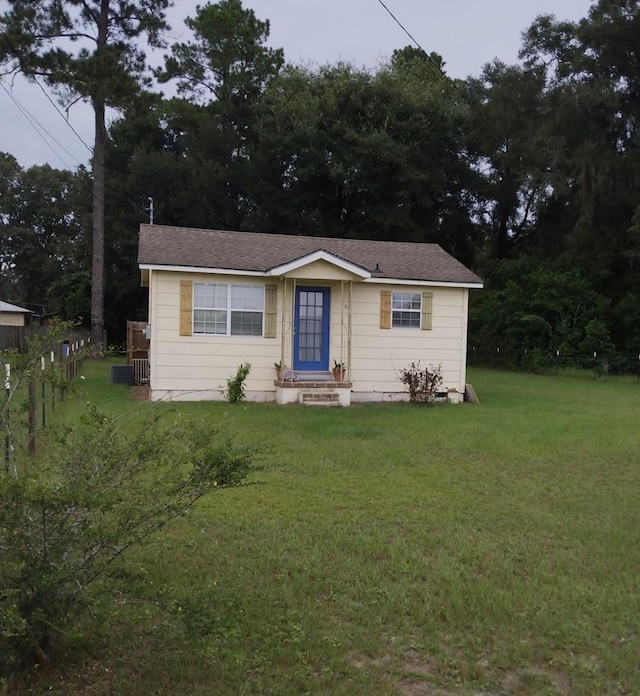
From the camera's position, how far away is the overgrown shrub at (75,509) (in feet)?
8.41

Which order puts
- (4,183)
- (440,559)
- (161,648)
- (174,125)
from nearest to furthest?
1. (161,648)
2. (440,559)
3. (174,125)
4. (4,183)

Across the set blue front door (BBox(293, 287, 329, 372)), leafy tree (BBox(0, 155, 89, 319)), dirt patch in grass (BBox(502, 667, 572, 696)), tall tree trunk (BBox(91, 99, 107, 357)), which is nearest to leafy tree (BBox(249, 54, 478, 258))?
tall tree trunk (BBox(91, 99, 107, 357))

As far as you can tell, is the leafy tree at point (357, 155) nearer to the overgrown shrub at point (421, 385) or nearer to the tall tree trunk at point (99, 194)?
the tall tree trunk at point (99, 194)

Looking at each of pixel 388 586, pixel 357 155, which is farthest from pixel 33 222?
pixel 388 586

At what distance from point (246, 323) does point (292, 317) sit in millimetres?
908

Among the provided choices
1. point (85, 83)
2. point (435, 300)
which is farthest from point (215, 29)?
point (435, 300)

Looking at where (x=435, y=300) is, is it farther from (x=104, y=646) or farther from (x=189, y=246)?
(x=104, y=646)

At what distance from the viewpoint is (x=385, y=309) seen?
13.2 meters

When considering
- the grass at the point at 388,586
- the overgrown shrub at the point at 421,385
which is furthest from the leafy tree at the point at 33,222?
the grass at the point at 388,586

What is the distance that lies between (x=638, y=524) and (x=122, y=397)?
985cm

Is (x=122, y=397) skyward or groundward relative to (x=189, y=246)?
groundward

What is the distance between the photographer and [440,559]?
14.2ft

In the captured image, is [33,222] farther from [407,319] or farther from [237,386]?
[407,319]

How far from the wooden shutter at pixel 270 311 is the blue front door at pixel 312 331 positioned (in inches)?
19.4
